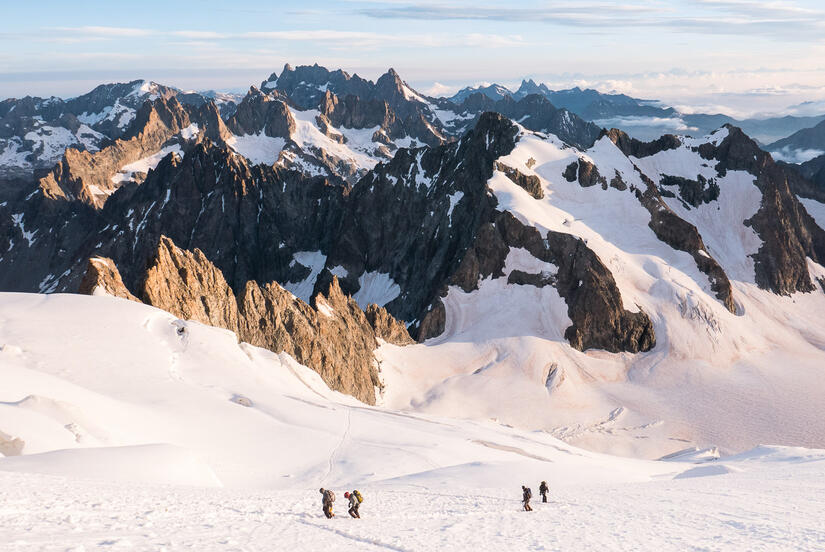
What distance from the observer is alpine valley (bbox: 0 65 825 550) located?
103 feet

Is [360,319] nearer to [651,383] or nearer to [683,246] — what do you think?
[651,383]

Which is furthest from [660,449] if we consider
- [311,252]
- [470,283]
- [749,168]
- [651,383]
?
[311,252]

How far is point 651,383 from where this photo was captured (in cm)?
10300

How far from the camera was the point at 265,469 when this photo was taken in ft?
125

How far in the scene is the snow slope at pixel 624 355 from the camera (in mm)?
90188

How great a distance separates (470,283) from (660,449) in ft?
147

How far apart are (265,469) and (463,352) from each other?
220 feet

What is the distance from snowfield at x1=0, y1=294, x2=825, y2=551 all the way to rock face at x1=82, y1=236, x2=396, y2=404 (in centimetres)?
1121

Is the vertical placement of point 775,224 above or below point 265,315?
above

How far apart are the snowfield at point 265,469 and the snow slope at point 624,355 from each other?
2515 cm

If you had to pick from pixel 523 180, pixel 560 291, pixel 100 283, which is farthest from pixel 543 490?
pixel 523 180

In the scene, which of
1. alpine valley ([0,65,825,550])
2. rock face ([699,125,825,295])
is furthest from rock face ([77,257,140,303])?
rock face ([699,125,825,295])

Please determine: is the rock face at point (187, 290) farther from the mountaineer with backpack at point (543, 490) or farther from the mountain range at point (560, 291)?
the mountaineer with backpack at point (543, 490)

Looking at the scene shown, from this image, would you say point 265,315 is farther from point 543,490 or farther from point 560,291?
point 560,291
